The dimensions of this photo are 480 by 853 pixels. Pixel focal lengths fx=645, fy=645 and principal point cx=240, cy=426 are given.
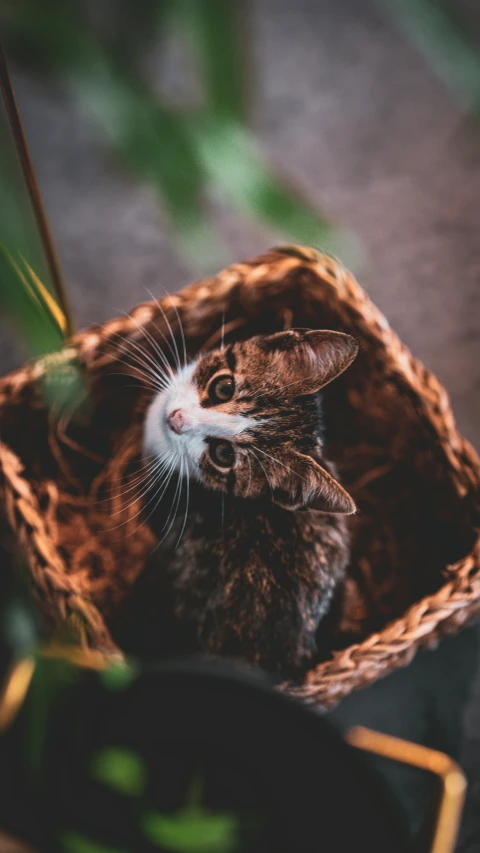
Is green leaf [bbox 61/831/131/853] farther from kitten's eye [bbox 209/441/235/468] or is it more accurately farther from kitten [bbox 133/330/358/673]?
kitten's eye [bbox 209/441/235/468]

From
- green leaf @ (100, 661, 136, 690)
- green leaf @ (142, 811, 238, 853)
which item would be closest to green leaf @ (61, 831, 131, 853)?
green leaf @ (142, 811, 238, 853)

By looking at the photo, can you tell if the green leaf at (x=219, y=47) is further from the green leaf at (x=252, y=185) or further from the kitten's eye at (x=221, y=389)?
the kitten's eye at (x=221, y=389)

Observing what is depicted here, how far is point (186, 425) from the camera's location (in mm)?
674

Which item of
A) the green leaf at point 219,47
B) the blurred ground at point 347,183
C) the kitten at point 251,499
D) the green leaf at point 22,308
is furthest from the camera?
the blurred ground at point 347,183

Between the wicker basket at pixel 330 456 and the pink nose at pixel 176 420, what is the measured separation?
9 centimetres

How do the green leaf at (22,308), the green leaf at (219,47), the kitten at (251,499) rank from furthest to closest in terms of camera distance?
1. the kitten at (251,499)
2. the green leaf at (22,308)
3. the green leaf at (219,47)

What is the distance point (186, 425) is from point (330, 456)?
0.17 meters

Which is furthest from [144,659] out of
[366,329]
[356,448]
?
[366,329]

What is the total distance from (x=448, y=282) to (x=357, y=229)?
0.72 ft

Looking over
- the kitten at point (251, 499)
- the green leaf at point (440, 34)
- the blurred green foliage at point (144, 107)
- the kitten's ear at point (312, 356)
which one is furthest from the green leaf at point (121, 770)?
the green leaf at point (440, 34)

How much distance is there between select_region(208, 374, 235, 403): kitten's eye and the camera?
2.25ft

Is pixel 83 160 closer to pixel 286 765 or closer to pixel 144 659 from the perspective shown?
pixel 144 659

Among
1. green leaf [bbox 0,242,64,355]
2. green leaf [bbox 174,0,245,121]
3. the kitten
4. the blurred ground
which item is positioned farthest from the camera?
the blurred ground

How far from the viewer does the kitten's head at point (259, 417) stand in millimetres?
620
